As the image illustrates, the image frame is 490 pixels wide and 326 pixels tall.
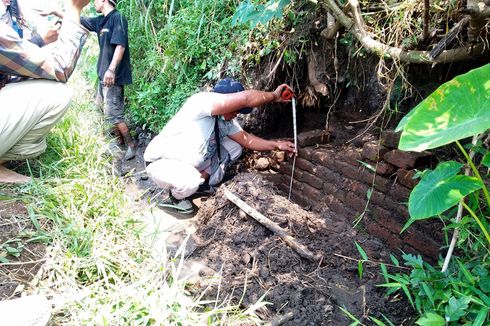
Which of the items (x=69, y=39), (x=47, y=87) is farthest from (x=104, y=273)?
(x=69, y=39)

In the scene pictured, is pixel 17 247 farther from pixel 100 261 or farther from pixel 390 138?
pixel 390 138

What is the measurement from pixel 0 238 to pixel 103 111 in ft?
11.2

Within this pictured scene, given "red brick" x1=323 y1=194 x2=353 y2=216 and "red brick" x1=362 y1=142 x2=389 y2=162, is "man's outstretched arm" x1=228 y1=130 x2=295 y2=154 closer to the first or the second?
"red brick" x1=323 y1=194 x2=353 y2=216

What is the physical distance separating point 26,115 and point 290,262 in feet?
6.33

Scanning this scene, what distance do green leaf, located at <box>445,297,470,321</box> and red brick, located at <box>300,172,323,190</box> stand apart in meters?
1.61

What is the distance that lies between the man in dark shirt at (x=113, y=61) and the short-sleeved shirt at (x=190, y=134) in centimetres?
148

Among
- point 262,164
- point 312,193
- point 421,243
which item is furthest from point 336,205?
point 262,164

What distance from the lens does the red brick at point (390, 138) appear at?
265 cm

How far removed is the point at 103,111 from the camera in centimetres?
535

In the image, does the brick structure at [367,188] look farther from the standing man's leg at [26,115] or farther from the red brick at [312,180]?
the standing man's leg at [26,115]

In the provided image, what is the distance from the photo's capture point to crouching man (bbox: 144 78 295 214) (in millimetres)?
3559

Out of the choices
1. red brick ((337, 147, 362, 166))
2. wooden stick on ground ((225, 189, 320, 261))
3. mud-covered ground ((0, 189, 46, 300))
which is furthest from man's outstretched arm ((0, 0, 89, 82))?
red brick ((337, 147, 362, 166))

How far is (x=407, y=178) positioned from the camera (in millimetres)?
2543

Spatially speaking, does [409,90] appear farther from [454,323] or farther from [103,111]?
[103,111]
